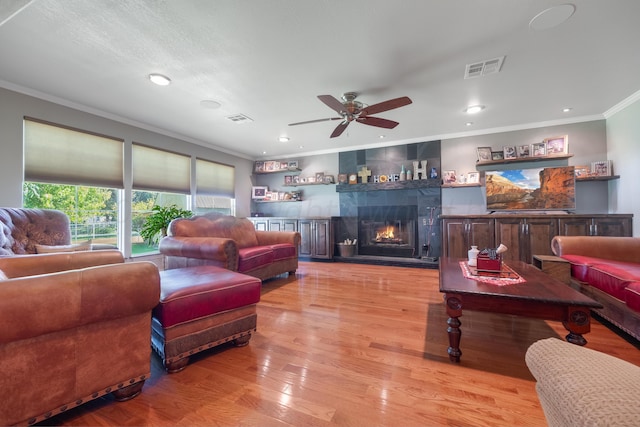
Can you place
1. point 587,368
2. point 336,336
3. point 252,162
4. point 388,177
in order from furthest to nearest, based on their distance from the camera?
point 252,162 < point 388,177 < point 336,336 < point 587,368

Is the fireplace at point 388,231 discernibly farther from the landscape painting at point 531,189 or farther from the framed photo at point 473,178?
the landscape painting at point 531,189

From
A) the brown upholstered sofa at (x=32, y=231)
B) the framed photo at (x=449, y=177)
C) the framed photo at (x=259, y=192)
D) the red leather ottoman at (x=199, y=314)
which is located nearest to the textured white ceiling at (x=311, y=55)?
the framed photo at (x=449, y=177)

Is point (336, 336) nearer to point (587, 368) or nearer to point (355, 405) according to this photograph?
point (355, 405)

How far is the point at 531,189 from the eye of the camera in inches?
161

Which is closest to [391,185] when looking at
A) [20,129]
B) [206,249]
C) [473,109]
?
[473,109]

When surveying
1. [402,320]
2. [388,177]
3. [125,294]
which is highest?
[388,177]

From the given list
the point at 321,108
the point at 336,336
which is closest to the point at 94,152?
the point at 321,108

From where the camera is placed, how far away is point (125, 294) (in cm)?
122

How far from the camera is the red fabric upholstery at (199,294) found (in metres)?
1.49

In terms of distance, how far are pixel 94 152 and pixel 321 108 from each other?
3.35m

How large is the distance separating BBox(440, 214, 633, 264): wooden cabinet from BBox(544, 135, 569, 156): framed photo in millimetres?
1086

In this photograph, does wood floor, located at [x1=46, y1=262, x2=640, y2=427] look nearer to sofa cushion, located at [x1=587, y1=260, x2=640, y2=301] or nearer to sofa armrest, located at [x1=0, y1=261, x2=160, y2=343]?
sofa cushion, located at [x1=587, y1=260, x2=640, y2=301]

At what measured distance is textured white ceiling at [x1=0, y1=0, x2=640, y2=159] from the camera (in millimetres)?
1851

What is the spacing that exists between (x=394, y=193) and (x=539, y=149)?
2.44 metres
